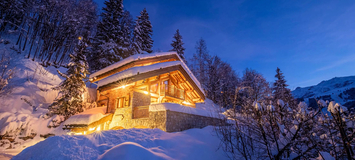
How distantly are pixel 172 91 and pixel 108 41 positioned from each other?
12.4 m

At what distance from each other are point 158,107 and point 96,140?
12.9ft

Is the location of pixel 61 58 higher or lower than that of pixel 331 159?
higher

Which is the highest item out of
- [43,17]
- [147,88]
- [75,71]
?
[43,17]

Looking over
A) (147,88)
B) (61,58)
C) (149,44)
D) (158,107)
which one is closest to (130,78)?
(147,88)

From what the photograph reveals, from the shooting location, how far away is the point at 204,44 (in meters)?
30.2

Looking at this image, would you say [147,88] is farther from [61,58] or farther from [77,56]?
[61,58]

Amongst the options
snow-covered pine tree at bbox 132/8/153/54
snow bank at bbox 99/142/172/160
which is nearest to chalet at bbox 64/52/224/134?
snow bank at bbox 99/142/172/160

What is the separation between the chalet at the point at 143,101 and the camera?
30.9 feet

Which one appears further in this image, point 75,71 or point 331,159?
point 75,71

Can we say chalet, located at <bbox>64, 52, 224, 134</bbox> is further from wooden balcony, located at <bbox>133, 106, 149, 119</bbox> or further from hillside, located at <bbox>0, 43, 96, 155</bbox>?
hillside, located at <bbox>0, 43, 96, 155</bbox>

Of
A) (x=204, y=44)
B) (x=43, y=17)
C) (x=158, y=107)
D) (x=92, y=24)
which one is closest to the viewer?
(x=158, y=107)

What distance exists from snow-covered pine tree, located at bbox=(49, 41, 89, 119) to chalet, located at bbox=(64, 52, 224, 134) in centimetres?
125

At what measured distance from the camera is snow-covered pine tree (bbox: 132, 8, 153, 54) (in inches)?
938

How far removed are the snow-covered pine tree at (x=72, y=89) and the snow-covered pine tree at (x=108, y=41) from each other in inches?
257
